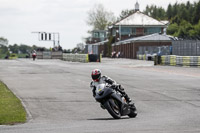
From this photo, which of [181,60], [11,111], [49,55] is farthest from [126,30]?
[11,111]

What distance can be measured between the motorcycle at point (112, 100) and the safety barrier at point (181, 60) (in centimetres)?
3352

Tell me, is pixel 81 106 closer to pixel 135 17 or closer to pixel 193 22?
pixel 135 17

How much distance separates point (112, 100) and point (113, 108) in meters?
0.20

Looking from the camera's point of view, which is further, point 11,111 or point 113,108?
point 11,111

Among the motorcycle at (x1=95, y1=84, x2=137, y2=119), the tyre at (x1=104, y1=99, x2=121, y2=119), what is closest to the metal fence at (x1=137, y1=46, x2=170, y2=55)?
the motorcycle at (x1=95, y1=84, x2=137, y2=119)

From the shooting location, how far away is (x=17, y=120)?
12.9 meters

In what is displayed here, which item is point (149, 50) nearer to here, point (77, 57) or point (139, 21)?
point (77, 57)

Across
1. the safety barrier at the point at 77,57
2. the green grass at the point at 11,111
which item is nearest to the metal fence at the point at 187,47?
the safety barrier at the point at 77,57

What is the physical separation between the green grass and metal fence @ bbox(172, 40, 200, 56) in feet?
117

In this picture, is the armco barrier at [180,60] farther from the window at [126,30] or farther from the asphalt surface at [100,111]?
the window at [126,30]

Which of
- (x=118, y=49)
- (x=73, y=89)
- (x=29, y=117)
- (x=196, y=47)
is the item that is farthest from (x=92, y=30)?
(x=29, y=117)

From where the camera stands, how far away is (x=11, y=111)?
14742mm

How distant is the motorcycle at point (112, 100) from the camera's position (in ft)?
41.9

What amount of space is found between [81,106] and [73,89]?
21.8 ft
